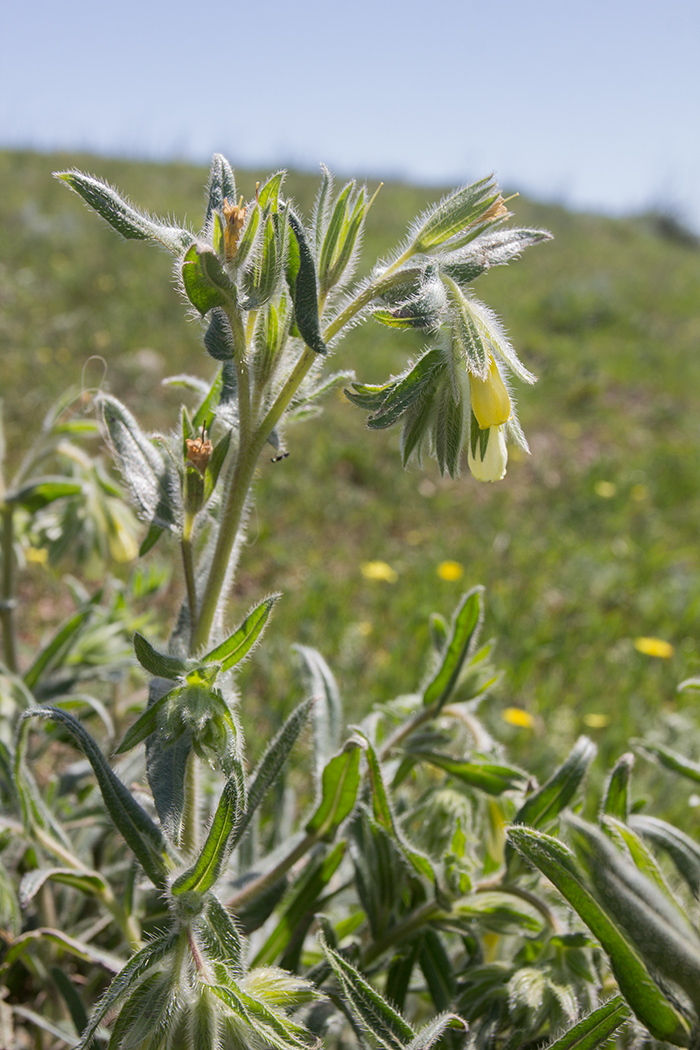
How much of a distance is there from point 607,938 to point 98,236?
8783 millimetres

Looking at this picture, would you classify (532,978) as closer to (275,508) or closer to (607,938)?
(607,938)

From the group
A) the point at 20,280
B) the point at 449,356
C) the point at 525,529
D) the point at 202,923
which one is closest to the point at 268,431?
the point at 449,356

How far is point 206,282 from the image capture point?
3.47 ft

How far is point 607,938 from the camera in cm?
94

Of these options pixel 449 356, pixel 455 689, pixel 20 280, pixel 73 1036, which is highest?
pixel 20 280

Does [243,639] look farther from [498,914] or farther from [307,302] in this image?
[498,914]

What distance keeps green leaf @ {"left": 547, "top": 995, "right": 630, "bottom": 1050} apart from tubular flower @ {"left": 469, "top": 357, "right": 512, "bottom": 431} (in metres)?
0.81

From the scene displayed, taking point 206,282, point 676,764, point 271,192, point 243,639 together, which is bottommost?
point 676,764

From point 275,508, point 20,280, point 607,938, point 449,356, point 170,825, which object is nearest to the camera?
point 607,938

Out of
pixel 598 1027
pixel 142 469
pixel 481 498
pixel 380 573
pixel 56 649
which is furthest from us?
pixel 481 498

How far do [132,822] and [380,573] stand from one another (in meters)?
2.46

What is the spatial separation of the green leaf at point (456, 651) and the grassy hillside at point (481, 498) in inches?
37.8

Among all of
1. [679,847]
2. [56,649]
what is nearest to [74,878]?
[56,649]

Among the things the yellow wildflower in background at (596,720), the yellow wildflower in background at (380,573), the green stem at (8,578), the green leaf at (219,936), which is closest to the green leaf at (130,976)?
the green leaf at (219,936)
